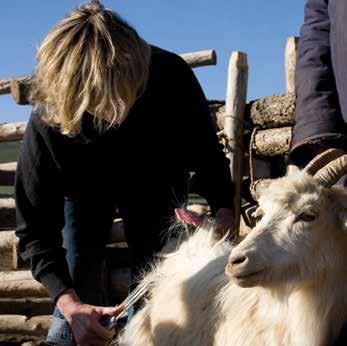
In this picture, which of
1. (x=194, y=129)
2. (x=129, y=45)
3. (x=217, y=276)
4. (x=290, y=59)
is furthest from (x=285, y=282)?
(x=290, y=59)

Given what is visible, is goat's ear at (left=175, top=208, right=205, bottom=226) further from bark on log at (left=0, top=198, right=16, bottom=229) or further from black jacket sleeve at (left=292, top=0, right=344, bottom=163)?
bark on log at (left=0, top=198, right=16, bottom=229)

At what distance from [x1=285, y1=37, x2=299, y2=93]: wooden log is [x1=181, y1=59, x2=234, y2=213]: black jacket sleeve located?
6.76 feet

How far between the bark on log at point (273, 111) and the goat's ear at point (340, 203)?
223 cm

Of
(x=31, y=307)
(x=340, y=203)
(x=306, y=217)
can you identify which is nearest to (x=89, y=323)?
(x=306, y=217)

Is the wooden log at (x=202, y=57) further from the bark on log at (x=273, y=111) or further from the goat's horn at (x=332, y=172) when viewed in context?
the goat's horn at (x=332, y=172)

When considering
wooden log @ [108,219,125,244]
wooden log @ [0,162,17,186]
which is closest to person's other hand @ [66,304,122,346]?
wooden log @ [108,219,125,244]

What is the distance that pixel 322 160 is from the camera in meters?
3.23

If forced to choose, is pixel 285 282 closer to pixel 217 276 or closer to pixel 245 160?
pixel 217 276

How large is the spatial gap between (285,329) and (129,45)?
1467 millimetres

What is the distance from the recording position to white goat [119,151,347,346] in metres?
3.15

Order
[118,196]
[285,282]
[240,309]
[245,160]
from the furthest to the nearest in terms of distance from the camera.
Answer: [245,160] → [118,196] → [240,309] → [285,282]

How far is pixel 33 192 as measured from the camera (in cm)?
369

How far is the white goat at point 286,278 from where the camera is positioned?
315 cm

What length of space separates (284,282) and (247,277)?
21 centimetres
